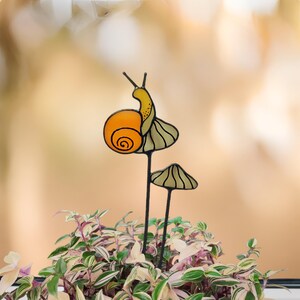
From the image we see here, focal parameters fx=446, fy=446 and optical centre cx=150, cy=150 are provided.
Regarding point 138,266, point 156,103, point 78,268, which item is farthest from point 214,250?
point 156,103

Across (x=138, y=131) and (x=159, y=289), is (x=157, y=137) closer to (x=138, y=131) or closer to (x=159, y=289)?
(x=138, y=131)

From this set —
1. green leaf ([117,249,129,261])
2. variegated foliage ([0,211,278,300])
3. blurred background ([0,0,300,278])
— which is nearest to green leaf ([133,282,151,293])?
variegated foliage ([0,211,278,300])

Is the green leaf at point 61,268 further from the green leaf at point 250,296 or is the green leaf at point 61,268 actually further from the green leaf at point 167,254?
the green leaf at point 250,296

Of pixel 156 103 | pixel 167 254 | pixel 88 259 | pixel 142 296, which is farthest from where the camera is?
pixel 156 103

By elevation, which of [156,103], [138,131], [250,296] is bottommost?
[250,296]

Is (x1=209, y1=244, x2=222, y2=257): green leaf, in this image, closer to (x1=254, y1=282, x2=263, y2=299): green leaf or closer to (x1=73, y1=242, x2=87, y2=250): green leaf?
(x1=254, y1=282, x2=263, y2=299): green leaf

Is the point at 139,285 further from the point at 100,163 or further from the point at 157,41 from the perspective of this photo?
the point at 157,41

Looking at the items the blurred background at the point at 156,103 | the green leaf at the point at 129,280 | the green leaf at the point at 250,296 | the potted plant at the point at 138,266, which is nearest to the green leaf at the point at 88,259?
the potted plant at the point at 138,266
